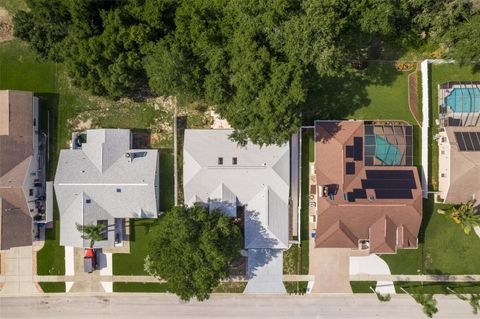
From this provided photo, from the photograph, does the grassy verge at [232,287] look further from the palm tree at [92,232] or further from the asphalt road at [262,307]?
the palm tree at [92,232]

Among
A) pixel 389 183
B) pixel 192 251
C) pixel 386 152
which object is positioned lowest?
pixel 192 251

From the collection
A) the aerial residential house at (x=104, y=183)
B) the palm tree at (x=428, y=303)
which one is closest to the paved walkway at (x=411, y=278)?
the palm tree at (x=428, y=303)

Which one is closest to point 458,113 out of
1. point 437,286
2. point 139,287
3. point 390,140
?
point 390,140

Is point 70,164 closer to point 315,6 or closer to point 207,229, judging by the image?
point 207,229

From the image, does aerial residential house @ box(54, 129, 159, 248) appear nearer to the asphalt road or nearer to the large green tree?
the large green tree

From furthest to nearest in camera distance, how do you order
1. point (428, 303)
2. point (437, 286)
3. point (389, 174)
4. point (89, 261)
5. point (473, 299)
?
point (437, 286) < point (89, 261) < point (389, 174) < point (473, 299) < point (428, 303)

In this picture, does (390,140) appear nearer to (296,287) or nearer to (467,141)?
(467,141)

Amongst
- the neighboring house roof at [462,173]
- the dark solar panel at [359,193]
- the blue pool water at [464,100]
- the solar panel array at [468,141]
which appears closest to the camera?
the neighboring house roof at [462,173]
